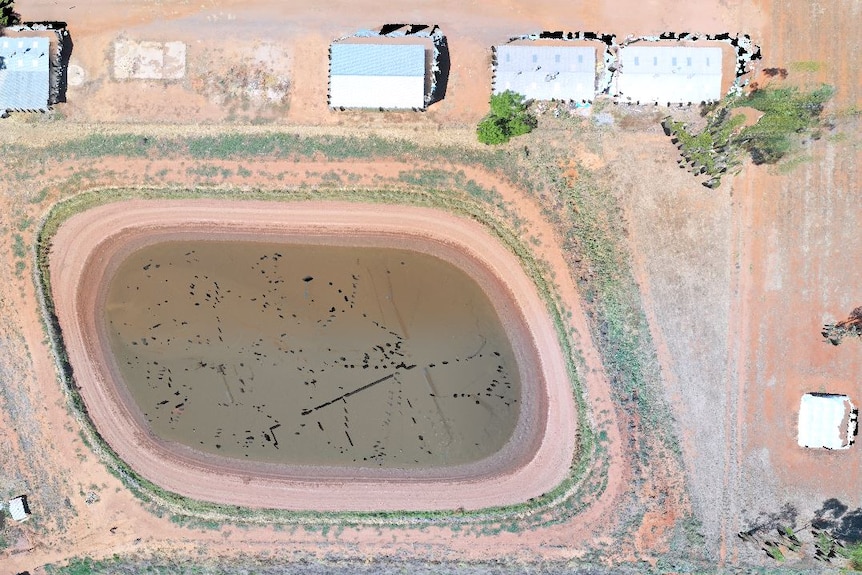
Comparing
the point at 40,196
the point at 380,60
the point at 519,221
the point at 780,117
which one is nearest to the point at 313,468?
the point at 519,221

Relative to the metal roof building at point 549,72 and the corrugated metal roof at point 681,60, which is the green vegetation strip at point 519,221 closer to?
the metal roof building at point 549,72

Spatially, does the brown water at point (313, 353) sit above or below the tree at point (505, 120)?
below

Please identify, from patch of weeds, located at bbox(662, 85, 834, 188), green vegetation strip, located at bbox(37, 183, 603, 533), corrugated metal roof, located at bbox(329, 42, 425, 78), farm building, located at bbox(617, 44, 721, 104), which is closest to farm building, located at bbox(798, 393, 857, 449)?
green vegetation strip, located at bbox(37, 183, 603, 533)

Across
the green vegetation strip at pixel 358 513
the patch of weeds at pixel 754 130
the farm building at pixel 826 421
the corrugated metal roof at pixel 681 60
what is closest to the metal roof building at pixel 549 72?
the corrugated metal roof at pixel 681 60

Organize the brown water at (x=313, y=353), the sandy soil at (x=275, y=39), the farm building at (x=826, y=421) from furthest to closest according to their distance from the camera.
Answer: the brown water at (x=313, y=353), the sandy soil at (x=275, y=39), the farm building at (x=826, y=421)

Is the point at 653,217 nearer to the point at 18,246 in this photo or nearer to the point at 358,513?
the point at 358,513

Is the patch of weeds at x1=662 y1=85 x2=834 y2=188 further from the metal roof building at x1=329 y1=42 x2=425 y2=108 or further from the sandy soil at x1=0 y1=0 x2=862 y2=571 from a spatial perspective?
the metal roof building at x1=329 y1=42 x2=425 y2=108
